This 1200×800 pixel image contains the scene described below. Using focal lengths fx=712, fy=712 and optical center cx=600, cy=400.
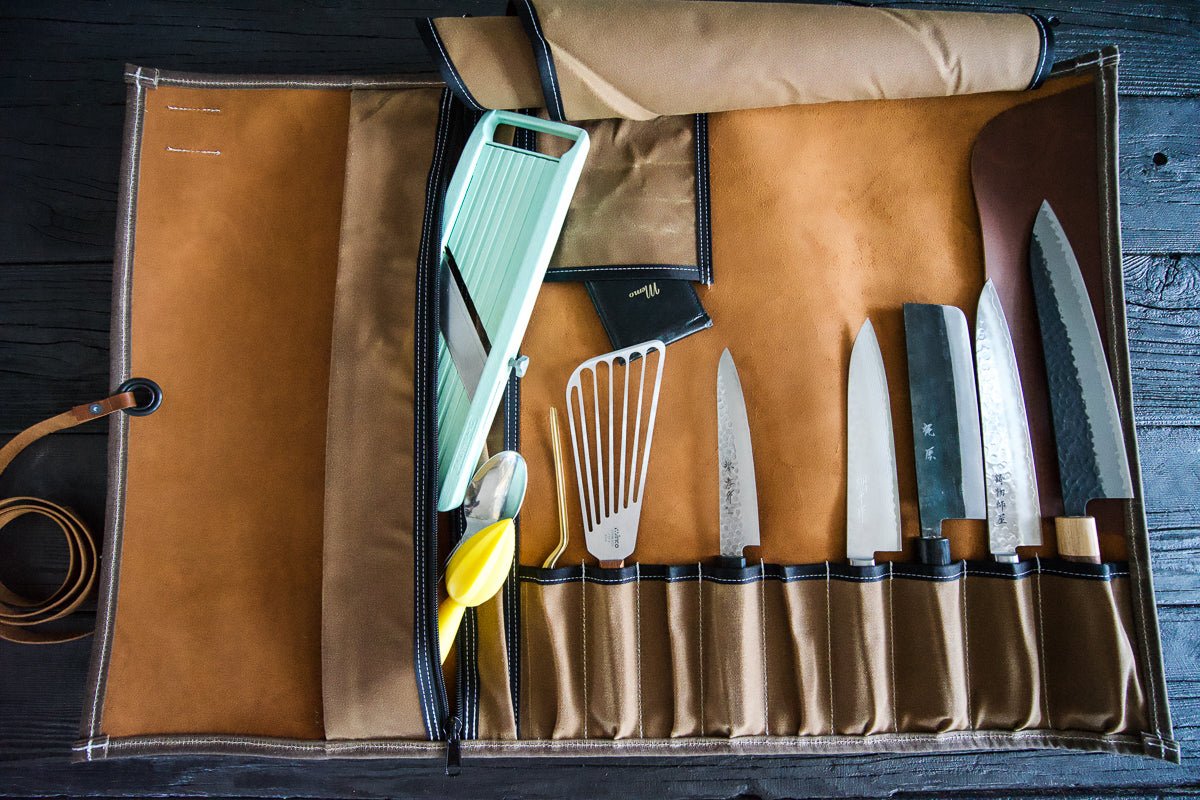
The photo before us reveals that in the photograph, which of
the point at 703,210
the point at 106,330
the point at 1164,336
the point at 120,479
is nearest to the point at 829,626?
the point at 703,210

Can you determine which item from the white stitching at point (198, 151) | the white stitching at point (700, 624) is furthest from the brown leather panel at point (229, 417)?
the white stitching at point (700, 624)

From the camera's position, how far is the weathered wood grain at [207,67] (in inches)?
50.1

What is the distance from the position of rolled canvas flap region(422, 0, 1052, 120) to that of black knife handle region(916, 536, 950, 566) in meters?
0.67

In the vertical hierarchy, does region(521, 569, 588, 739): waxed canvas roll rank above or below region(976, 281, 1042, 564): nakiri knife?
below

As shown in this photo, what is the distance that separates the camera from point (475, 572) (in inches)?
38.7

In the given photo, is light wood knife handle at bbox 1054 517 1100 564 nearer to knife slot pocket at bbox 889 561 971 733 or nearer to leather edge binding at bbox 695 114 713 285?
knife slot pocket at bbox 889 561 971 733

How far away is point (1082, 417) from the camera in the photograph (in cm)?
106

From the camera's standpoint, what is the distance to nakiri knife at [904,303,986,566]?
3.43 ft

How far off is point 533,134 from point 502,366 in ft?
1.24

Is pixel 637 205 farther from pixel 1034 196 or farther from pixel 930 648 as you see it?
pixel 930 648

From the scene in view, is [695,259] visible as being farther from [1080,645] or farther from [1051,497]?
[1080,645]

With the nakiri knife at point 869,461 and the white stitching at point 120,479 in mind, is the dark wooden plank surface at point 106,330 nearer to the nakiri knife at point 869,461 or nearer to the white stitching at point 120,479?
the white stitching at point 120,479

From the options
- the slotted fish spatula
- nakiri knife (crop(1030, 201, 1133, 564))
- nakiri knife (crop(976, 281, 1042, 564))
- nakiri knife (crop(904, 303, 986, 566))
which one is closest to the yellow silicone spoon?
the slotted fish spatula

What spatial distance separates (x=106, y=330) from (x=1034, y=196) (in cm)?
158
